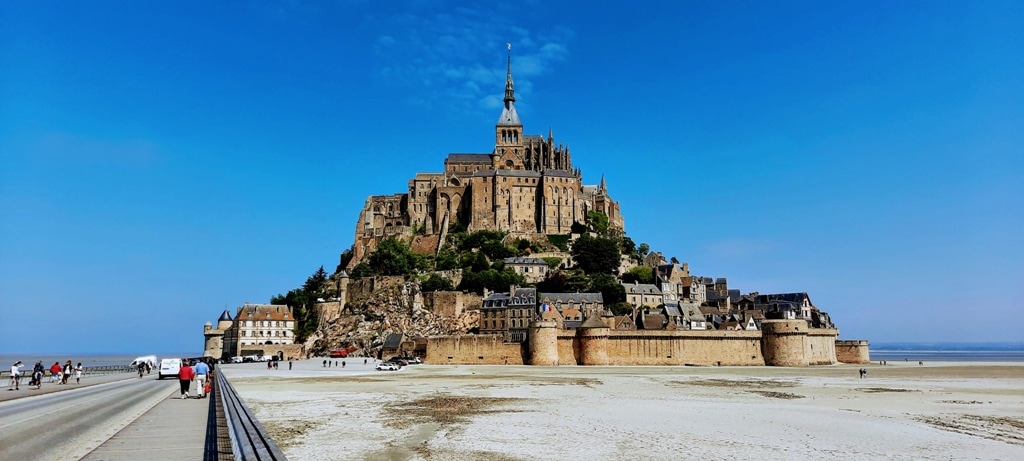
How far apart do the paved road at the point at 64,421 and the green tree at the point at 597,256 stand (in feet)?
210

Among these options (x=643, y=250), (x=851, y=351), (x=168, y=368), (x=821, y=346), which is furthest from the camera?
(x=643, y=250)

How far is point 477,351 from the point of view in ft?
206

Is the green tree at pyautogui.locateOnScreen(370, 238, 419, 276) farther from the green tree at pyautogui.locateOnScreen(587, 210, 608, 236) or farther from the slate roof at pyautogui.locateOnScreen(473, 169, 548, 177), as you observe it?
the green tree at pyautogui.locateOnScreen(587, 210, 608, 236)

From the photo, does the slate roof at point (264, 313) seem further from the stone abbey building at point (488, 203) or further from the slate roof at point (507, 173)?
the slate roof at point (507, 173)

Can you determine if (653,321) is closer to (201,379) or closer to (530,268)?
(530,268)

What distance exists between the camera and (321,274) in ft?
329

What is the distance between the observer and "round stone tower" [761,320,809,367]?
6059 centimetres

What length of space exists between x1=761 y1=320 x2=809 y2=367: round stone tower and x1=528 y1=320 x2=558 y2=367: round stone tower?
18763mm

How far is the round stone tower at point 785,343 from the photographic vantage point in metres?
60.6

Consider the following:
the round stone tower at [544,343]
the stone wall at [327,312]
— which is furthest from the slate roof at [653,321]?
the stone wall at [327,312]

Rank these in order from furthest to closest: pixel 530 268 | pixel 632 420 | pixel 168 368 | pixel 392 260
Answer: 1. pixel 392 260
2. pixel 530 268
3. pixel 168 368
4. pixel 632 420

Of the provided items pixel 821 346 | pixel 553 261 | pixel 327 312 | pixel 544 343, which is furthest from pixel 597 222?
pixel 544 343

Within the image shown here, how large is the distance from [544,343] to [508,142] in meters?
58.9

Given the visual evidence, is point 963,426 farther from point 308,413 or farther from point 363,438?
point 308,413
